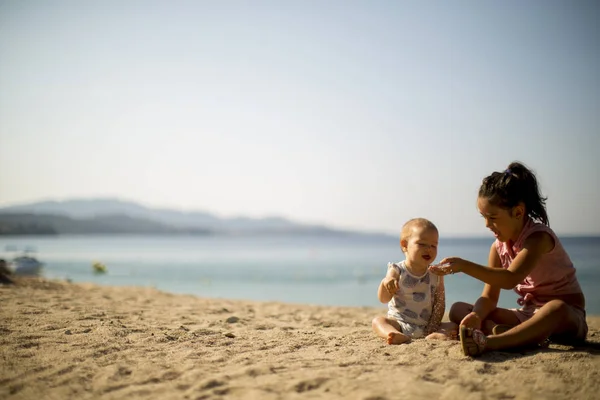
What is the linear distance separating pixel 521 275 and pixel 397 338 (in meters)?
1.09

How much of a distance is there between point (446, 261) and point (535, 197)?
97cm

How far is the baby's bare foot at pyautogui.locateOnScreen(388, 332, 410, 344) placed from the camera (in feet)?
12.4

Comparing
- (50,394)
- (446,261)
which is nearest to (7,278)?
(50,394)

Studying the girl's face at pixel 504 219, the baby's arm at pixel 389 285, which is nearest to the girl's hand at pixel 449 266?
the baby's arm at pixel 389 285

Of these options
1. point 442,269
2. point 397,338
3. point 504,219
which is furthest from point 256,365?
point 504,219

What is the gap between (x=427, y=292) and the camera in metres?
3.98

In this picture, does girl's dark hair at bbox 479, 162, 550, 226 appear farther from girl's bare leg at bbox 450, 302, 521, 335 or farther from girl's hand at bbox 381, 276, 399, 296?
girl's hand at bbox 381, 276, 399, 296

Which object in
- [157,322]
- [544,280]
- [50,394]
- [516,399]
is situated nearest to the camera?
[516,399]

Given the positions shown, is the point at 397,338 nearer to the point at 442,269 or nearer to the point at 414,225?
the point at 442,269

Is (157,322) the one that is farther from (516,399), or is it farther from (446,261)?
(516,399)

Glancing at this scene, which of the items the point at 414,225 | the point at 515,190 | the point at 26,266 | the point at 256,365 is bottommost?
the point at 26,266

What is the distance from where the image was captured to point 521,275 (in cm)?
340

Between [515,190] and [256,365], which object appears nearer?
[256,365]

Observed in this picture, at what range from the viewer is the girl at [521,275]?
338 centimetres
